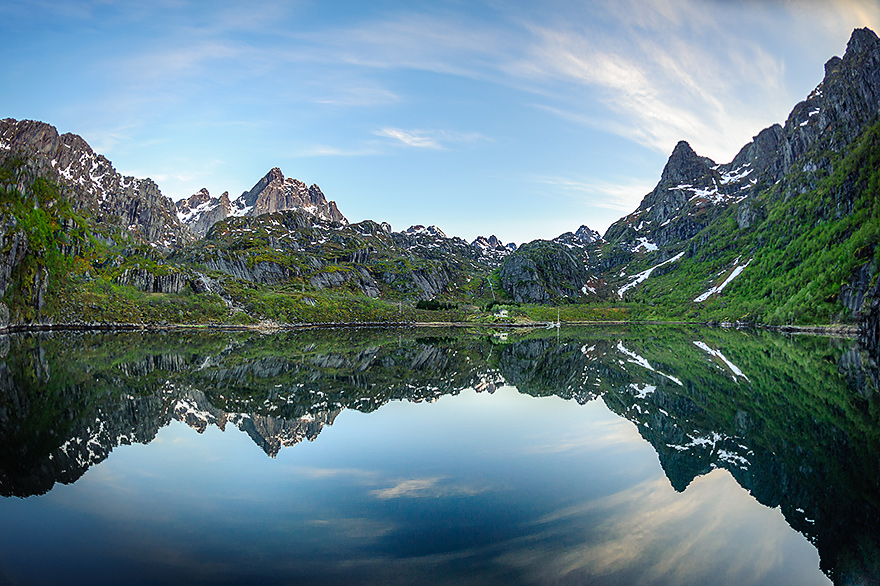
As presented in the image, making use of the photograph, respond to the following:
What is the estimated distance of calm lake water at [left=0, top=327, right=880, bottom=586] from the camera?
11.8 m

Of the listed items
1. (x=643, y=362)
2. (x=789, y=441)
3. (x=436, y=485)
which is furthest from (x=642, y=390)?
(x=436, y=485)

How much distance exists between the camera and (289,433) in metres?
24.3

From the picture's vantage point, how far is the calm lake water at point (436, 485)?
11.8m

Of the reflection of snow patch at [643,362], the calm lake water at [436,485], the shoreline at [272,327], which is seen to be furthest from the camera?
the shoreline at [272,327]

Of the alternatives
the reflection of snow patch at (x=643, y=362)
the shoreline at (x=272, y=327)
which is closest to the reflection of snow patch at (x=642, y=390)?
the reflection of snow patch at (x=643, y=362)

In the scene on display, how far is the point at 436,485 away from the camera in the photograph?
1734cm

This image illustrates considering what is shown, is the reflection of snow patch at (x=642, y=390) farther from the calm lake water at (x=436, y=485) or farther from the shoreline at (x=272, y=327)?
the shoreline at (x=272, y=327)

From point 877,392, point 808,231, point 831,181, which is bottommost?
point 877,392

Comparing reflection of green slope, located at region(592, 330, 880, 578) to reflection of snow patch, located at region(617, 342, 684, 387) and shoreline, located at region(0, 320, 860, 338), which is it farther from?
shoreline, located at region(0, 320, 860, 338)

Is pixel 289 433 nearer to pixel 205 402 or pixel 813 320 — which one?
pixel 205 402

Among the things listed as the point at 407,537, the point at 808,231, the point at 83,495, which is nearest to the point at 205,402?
the point at 83,495

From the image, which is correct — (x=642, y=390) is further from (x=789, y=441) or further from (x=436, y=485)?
(x=436, y=485)

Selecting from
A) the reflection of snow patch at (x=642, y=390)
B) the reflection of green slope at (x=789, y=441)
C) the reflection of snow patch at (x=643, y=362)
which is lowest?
the reflection of green slope at (x=789, y=441)

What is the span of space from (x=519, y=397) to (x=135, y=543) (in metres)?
28.4
